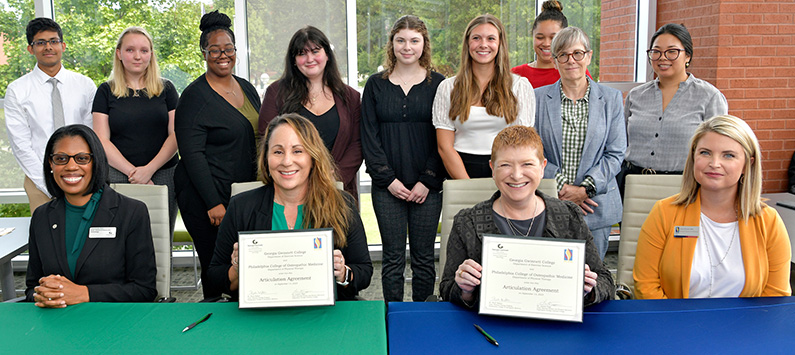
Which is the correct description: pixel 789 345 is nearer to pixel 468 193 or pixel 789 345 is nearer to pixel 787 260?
pixel 787 260

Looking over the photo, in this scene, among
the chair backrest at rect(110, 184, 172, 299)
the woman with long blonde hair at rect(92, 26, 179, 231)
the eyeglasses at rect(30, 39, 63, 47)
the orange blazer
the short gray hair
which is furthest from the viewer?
the eyeglasses at rect(30, 39, 63, 47)

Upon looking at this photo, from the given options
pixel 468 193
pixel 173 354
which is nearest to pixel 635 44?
pixel 468 193

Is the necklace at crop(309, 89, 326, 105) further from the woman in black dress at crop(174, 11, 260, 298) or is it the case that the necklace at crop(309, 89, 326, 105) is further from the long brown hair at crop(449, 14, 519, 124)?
the long brown hair at crop(449, 14, 519, 124)

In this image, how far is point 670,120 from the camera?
3.34 m

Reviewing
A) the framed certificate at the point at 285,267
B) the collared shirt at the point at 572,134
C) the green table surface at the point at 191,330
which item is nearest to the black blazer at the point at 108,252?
the green table surface at the point at 191,330

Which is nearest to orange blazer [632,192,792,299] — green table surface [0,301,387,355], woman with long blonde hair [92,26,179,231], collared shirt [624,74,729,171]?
green table surface [0,301,387,355]

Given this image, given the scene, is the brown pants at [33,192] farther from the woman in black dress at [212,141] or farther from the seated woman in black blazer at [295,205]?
the seated woman in black blazer at [295,205]

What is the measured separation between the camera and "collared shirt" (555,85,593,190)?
304cm

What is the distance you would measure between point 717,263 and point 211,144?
2.48 m

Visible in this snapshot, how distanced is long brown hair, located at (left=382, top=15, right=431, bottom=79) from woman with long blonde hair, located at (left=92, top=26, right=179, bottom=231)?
4.77 ft

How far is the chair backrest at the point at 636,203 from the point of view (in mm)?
2705

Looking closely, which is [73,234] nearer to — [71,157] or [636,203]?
[71,157]

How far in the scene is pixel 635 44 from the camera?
5.20 metres

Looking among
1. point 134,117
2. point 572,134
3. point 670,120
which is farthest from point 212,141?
point 670,120
